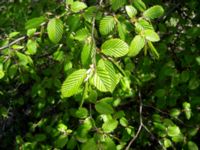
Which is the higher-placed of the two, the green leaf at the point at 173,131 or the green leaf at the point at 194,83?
the green leaf at the point at 194,83

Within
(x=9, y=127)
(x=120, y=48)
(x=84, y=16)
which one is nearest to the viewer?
(x=120, y=48)

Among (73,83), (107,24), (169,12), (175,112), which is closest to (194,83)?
(175,112)

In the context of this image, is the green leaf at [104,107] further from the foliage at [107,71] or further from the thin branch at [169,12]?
the thin branch at [169,12]

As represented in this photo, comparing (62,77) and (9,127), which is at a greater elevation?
(62,77)

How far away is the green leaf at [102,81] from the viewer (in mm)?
1265

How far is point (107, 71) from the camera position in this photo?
1.34 metres

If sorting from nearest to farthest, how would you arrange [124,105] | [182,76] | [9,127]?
[182,76] → [124,105] → [9,127]

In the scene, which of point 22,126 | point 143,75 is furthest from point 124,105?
point 22,126

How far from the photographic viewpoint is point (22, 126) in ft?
12.0

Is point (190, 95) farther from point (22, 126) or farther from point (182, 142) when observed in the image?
point (22, 126)

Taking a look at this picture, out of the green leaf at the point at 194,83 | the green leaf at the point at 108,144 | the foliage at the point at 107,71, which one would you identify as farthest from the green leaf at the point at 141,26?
the green leaf at the point at 194,83

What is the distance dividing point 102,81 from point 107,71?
0.27 feet

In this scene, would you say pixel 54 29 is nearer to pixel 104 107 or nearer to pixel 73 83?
pixel 73 83

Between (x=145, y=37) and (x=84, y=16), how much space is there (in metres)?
0.36
